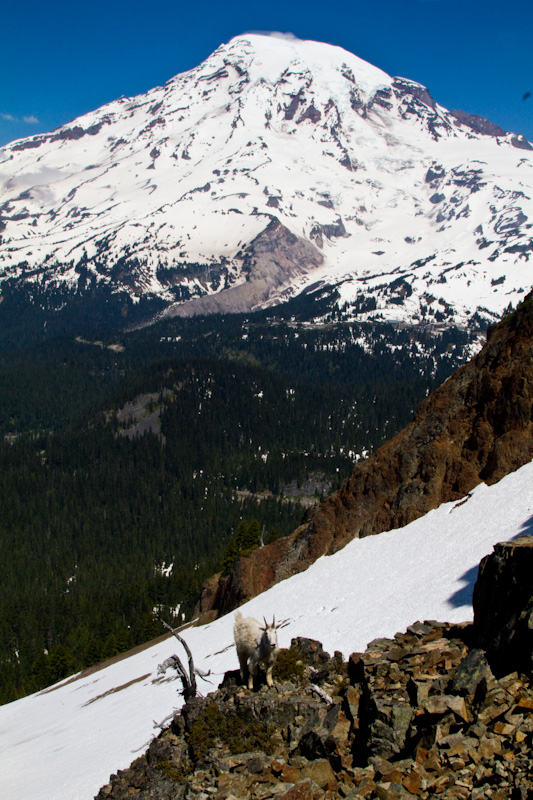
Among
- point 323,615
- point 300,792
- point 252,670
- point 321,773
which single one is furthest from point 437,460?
point 300,792

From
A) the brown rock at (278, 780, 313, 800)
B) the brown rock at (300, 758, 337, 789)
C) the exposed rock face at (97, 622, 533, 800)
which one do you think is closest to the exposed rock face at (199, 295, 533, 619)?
the exposed rock face at (97, 622, 533, 800)

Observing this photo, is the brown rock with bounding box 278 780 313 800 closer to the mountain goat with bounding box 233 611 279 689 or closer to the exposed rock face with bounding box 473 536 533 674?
the exposed rock face with bounding box 473 536 533 674

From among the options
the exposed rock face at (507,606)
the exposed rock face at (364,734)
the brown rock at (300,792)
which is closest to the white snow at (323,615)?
the exposed rock face at (364,734)

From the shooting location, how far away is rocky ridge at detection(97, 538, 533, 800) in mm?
12258

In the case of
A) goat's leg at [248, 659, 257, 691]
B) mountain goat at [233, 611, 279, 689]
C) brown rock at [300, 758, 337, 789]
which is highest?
mountain goat at [233, 611, 279, 689]

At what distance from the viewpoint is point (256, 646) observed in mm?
19484

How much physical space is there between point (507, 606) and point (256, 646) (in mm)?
8126

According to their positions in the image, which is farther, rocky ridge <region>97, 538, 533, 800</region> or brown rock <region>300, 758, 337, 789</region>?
brown rock <region>300, 758, 337, 789</region>

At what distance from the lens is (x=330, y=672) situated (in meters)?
19.3

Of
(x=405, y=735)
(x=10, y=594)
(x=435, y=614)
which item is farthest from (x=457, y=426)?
(x=10, y=594)

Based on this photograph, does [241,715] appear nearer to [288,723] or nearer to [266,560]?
[288,723]

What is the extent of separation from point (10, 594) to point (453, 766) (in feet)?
438

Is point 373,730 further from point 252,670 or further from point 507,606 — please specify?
point 252,670

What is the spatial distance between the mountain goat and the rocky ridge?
70 centimetres
